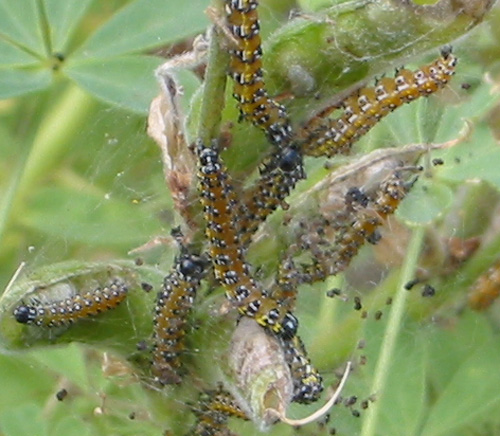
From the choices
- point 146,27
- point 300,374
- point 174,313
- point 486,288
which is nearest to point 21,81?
point 146,27

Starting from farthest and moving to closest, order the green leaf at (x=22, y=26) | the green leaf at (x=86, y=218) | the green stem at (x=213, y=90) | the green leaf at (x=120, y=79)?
the green leaf at (x=86, y=218) < the green leaf at (x=22, y=26) < the green leaf at (x=120, y=79) < the green stem at (x=213, y=90)

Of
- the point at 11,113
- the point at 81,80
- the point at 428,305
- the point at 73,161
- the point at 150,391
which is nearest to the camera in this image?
the point at 150,391

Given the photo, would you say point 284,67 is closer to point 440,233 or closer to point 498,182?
point 498,182

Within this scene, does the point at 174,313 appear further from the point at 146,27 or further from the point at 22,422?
the point at 22,422

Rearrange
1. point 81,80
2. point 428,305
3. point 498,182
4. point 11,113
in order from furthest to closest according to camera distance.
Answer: point 11,113 → point 428,305 → point 498,182 → point 81,80

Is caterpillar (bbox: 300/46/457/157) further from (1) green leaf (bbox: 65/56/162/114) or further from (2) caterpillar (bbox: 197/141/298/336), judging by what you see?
(1) green leaf (bbox: 65/56/162/114)

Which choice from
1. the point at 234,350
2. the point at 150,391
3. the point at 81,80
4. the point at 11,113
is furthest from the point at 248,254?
the point at 11,113

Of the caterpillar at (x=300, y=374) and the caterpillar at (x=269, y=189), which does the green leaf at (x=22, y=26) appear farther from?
the caterpillar at (x=300, y=374)

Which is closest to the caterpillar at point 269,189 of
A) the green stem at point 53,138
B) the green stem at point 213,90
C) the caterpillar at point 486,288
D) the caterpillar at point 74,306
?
the green stem at point 213,90
